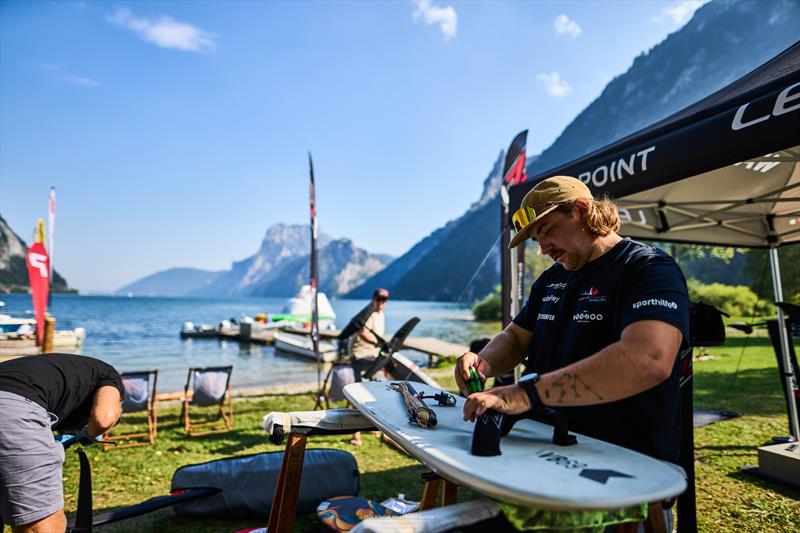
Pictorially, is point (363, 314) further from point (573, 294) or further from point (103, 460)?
point (573, 294)

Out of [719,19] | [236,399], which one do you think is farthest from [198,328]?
[719,19]

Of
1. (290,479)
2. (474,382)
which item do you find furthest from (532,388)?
(290,479)

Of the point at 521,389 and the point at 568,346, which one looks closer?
the point at 521,389

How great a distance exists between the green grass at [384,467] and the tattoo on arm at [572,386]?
2.87 metres

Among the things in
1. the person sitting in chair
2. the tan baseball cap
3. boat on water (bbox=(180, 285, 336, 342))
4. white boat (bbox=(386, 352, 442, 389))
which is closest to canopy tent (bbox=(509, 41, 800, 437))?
the tan baseball cap

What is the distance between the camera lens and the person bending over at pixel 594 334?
143 centimetres

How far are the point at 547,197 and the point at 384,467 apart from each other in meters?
4.15

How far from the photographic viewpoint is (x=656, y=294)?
59.6 inches

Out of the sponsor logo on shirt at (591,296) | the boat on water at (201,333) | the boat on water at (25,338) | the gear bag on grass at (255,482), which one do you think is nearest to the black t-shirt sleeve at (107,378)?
the gear bag on grass at (255,482)

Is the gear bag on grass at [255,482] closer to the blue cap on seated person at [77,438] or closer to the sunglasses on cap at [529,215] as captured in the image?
the blue cap on seated person at [77,438]

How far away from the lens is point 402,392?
2195mm

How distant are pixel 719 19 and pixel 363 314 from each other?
156858 mm

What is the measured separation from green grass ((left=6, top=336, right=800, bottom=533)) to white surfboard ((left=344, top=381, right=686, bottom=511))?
102 inches

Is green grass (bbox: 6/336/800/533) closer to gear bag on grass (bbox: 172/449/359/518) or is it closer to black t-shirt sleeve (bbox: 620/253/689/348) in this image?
gear bag on grass (bbox: 172/449/359/518)
